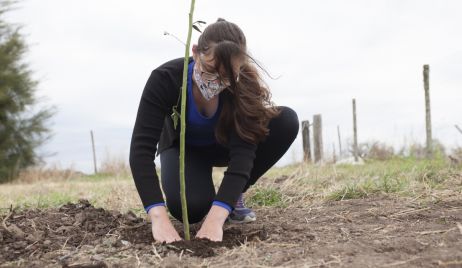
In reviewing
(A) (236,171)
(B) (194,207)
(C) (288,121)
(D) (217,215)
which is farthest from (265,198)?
(D) (217,215)

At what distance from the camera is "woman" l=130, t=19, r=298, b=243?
2016mm

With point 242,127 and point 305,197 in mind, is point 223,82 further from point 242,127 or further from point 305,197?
point 305,197

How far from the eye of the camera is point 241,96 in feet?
7.36

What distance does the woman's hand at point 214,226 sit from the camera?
6.56 ft

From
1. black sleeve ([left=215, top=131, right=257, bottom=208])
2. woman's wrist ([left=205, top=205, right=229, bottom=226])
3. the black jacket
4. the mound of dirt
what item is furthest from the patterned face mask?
the mound of dirt

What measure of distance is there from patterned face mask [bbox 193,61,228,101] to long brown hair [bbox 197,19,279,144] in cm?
6

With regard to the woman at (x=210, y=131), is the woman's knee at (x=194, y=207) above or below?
below

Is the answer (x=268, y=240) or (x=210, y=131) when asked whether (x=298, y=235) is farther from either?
(x=210, y=131)

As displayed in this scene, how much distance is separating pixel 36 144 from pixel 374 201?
1274 centimetres

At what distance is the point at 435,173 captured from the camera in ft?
13.1

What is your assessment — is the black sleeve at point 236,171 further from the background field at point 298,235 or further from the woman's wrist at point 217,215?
the background field at point 298,235

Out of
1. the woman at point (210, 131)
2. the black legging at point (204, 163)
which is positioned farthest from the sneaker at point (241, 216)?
the black legging at point (204, 163)

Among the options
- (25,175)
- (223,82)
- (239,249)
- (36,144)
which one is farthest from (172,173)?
(36,144)

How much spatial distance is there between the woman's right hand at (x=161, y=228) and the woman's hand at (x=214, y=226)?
0.11 meters
